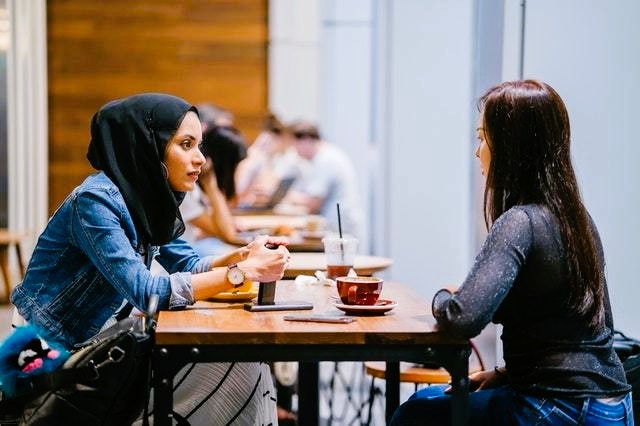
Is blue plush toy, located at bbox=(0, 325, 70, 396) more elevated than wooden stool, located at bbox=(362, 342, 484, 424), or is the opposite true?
blue plush toy, located at bbox=(0, 325, 70, 396)

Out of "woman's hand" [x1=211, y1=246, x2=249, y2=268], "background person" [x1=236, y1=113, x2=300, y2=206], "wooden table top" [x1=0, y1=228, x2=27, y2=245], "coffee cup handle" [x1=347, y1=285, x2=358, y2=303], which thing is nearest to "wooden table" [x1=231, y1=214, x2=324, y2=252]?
"woman's hand" [x1=211, y1=246, x2=249, y2=268]

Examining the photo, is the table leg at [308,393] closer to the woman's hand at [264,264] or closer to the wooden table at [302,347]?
the woman's hand at [264,264]

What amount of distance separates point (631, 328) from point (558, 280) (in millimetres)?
1187

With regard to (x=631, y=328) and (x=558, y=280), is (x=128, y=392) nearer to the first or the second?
(x=558, y=280)

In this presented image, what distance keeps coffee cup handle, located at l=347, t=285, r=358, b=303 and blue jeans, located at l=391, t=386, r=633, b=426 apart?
278mm

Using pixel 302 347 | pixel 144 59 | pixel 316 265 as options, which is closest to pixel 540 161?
pixel 302 347

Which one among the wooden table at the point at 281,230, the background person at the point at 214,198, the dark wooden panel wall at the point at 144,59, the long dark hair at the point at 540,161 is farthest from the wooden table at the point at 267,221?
the dark wooden panel wall at the point at 144,59

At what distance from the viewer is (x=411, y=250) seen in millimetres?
5934

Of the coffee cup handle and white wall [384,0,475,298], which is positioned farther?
white wall [384,0,475,298]

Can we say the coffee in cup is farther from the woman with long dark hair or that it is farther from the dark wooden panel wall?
the dark wooden panel wall

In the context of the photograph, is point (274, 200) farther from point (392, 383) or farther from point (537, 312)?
point (537, 312)

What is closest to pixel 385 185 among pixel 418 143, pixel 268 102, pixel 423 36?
pixel 418 143

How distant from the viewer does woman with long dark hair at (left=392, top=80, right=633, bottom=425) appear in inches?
81.0

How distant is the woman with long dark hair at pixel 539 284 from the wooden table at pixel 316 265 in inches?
45.5
